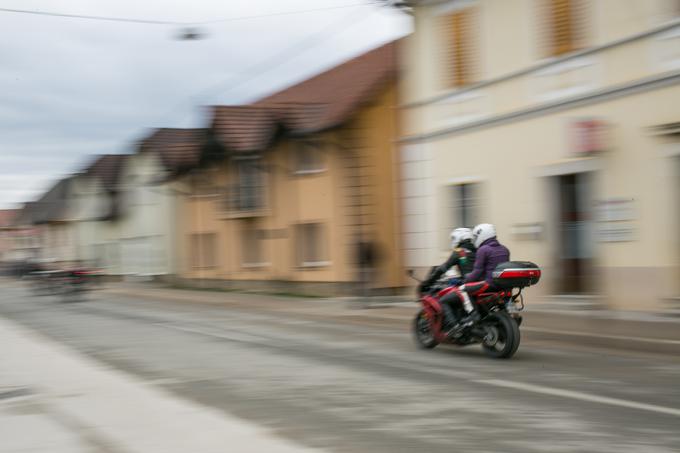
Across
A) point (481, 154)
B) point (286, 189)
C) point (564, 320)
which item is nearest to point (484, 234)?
point (564, 320)

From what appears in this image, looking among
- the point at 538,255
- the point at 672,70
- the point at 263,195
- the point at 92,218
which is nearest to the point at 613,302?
the point at 538,255

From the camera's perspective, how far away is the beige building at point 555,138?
46.9 feet

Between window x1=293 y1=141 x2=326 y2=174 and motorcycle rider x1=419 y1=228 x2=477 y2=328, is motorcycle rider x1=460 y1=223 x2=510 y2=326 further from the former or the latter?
window x1=293 y1=141 x2=326 y2=174

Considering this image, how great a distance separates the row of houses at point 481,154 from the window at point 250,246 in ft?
0.24

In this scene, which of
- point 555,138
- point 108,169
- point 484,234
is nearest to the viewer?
point 484,234

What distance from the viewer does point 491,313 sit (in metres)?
10.1

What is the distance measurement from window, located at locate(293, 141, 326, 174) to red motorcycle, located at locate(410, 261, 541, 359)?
15.1 metres

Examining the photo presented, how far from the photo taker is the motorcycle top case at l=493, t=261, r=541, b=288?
9.77m

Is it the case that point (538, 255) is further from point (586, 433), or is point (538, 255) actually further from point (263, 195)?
point (263, 195)

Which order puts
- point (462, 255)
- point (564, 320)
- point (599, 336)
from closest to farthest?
point (462, 255) < point (599, 336) < point (564, 320)

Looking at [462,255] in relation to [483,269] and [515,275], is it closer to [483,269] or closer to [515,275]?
[483,269]

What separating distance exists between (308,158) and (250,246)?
17.2 feet

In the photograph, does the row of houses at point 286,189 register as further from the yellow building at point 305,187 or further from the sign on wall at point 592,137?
the sign on wall at point 592,137

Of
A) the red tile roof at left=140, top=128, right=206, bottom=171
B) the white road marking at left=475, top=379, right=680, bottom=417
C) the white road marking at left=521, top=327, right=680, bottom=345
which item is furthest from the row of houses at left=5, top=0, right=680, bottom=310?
the white road marking at left=475, top=379, right=680, bottom=417
